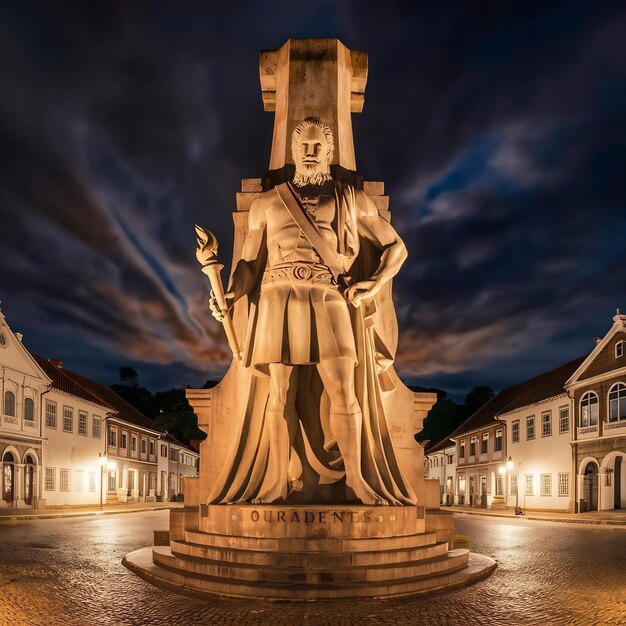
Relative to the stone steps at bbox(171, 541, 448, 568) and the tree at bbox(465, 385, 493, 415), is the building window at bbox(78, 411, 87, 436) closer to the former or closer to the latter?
the stone steps at bbox(171, 541, 448, 568)

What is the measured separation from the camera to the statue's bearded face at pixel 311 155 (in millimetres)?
7453

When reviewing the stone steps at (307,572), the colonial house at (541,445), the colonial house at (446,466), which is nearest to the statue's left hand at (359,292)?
the stone steps at (307,572)

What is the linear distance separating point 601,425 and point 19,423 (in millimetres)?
29231

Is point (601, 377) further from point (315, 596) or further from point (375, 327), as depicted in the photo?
point (315, 596)

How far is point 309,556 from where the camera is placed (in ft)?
19.8

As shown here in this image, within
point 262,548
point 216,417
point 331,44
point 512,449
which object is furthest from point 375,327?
point 512,449

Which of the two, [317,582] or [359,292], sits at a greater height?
[359,292]

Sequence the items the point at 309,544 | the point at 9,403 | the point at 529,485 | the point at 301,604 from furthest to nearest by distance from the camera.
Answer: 1. the point at 529,485
2. the point at 9,403
3. the point at 309,544
4. the point at 301,604

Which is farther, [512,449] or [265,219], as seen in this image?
[512,449]

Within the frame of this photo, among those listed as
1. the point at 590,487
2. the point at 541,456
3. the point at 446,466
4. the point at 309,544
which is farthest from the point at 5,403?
the point at 446,466

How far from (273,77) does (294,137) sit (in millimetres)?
2234

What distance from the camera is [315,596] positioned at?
5547mm

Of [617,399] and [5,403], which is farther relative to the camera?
[5,403]

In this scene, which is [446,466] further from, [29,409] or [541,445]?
[29,409]
